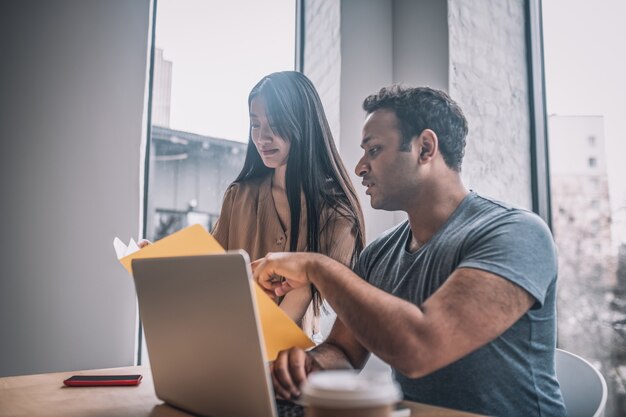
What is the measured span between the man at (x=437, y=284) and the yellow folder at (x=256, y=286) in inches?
0.9

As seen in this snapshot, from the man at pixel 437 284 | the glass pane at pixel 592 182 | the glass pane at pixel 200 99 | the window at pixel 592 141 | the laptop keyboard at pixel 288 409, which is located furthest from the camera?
the glass pane at pixel 200 99

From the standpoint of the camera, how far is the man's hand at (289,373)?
33.6 inches

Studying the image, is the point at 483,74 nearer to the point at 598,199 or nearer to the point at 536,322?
the point at 598,199

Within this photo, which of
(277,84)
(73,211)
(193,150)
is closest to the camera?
(277,84)

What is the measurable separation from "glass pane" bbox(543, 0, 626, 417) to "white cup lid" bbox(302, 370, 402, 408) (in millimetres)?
1955

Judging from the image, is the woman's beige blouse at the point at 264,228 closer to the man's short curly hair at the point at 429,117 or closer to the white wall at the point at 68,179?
the man's short curly hair at the point at 429,117

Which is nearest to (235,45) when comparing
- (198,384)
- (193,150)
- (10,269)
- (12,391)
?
(193,150)

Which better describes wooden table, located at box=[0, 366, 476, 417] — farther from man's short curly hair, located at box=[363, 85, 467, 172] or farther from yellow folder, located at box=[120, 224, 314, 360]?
man's short curly hair, located at box=[363, 85, 467, 172]

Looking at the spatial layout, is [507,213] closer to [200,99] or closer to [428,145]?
[428,145]

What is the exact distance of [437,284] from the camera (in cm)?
113

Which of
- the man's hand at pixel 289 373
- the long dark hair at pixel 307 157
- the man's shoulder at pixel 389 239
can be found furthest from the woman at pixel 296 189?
the man's hand at pixel 289 373

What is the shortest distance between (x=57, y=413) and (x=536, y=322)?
830 mm

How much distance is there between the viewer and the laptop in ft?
2.15

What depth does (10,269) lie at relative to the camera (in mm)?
1960
